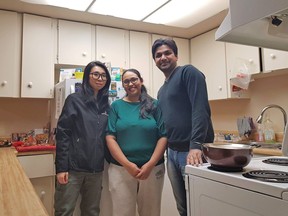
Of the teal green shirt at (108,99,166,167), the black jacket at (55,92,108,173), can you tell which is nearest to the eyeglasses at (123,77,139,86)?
the teal green shirt at (108,99,166,167)

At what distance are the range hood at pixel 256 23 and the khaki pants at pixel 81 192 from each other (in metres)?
1.27

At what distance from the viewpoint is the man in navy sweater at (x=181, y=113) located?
55.8 inches

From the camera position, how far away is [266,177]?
0.89 m

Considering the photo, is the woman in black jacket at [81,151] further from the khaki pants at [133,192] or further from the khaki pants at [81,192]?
the khaki pants at [133,192]

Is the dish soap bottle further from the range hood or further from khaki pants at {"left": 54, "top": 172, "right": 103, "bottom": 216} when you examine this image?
khaki pants at {"left": 54, "top": 172, "right": 103, "bottom": 216}

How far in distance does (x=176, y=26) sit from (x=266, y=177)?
2.46m

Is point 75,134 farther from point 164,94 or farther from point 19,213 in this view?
point 19,213

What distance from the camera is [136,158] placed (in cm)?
168

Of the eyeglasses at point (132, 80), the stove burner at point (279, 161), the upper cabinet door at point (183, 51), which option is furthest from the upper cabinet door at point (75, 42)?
the stove burner at point (279, 161)

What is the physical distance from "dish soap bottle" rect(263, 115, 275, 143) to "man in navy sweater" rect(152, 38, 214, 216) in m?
1.52

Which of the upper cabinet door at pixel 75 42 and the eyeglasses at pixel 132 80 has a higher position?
the upper cabinet door at pixel 75 42

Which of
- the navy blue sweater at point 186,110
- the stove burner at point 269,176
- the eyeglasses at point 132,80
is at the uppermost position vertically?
the eyeglasses at point 132,80

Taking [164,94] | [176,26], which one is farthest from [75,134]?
[176,26]

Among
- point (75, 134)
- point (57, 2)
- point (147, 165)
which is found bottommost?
point (147, 165)
